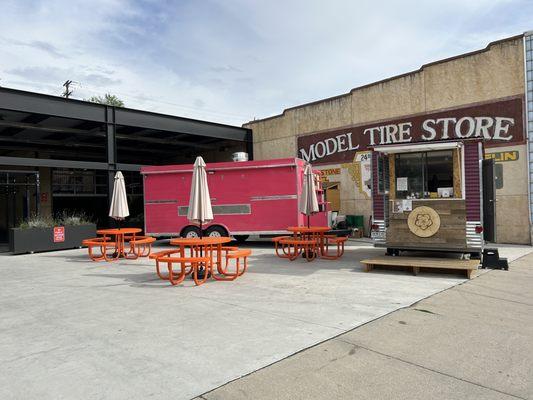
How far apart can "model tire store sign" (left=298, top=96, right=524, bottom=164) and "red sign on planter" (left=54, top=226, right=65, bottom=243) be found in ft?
33.5

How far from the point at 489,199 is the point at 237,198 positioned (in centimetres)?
762

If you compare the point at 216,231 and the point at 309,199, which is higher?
the point at 309,199

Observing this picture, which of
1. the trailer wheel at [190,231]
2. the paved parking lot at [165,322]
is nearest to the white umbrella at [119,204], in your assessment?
the paved parking lot at [165,322]

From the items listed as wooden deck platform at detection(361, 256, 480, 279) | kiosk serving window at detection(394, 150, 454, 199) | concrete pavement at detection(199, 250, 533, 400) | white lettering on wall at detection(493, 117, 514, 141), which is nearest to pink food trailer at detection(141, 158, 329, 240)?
kiosk serving window at detection(394, 150, 454, 199)

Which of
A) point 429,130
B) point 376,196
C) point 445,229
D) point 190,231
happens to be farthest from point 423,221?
point 190,231

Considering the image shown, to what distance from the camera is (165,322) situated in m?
5.04

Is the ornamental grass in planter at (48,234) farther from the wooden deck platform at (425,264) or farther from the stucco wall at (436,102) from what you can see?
the wooden deck platform at (425,264)

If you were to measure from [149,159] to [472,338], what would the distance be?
27.1 m

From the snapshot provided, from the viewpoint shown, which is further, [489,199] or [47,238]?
[47,238]

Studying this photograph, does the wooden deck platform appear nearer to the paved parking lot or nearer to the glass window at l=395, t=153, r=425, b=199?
the paved parking lot

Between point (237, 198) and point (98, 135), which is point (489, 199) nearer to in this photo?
point (237, 198)

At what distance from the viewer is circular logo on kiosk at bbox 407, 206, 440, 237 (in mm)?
9117

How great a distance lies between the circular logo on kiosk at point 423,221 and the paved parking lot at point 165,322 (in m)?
1.23

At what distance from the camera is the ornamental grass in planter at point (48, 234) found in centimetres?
1272
